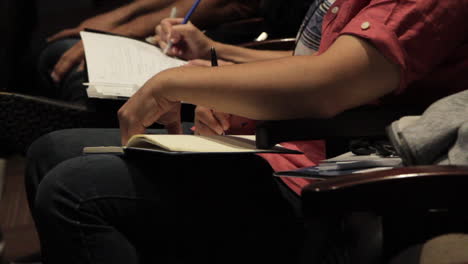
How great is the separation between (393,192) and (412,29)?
13.2 inches

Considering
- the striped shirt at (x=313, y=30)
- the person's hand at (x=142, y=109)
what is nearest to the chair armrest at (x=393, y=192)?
the person's hand at (x=142, y=109)

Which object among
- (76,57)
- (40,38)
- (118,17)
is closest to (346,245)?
(76,57)

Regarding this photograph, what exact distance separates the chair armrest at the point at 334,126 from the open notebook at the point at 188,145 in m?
0.02

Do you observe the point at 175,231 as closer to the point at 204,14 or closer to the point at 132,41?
the point at 132,41

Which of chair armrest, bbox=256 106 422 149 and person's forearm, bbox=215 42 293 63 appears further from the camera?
person's forearm, bbox=215 42 293 63

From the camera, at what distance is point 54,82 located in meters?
2.37

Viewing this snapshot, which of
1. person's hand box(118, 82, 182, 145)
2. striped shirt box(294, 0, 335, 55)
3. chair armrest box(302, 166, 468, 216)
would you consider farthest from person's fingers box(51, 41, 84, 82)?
chair armrest box(302, 166, 468, 216)

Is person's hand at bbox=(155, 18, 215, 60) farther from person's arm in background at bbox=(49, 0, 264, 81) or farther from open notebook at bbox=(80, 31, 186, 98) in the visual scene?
person's arm in background at bbox=(49, 0, 264, 81)

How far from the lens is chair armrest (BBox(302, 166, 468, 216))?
0.57 meters

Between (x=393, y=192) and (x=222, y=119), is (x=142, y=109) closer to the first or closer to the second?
(x=222, y=119)

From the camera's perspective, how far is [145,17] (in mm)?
2656

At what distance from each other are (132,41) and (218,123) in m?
0.81

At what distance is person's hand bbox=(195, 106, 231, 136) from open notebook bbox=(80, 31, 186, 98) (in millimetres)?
328

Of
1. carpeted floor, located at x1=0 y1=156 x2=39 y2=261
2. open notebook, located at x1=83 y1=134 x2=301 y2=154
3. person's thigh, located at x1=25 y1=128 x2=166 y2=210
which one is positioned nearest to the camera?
open notebook, located at x1=83 y1=134 x2=301 y2=154
